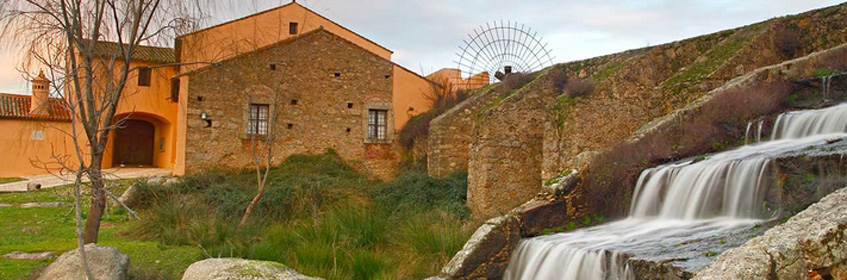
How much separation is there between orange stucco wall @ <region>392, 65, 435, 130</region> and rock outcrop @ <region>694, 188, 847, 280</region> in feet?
51.1

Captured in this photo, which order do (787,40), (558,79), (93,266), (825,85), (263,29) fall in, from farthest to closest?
(263,29)
(558,79)
(787,40)
(825,85)
(93,266)

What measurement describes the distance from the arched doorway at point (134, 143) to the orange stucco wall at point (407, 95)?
1100cm

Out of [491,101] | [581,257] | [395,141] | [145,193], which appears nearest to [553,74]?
[491,101]

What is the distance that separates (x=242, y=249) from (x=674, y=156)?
616cm

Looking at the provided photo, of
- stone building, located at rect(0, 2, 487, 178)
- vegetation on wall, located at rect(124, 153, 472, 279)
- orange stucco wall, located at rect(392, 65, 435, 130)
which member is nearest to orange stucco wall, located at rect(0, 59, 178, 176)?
stone building, located at rect(0, 2, 487, 178)

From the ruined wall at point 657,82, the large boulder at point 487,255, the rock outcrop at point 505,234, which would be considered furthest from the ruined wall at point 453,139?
the large boulder at point 487,255

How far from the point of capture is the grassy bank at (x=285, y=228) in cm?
909

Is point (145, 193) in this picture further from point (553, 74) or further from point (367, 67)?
point (553, 74)

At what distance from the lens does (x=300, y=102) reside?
18.7m

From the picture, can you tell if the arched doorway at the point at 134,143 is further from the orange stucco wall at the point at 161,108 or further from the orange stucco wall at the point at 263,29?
the orange stucco wall at the point at 263,29

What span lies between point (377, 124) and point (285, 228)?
28.9 feet

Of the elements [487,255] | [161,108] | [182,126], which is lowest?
[487,255]

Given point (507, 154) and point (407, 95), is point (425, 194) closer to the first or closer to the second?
point (507, 154)

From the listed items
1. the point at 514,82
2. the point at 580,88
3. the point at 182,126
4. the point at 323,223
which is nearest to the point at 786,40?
the point at 580,88
